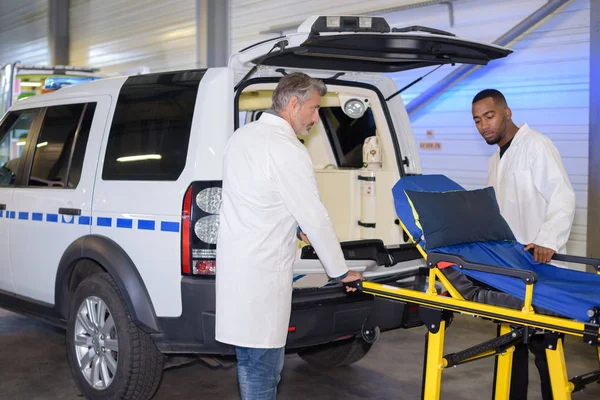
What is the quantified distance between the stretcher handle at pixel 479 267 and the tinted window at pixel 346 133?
5.08 feet

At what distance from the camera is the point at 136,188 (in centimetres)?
378

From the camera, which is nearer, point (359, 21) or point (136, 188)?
point (359, 21)

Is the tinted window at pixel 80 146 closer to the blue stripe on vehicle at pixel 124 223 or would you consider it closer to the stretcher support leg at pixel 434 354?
the blue stripe on vehicle at pixel 124 223

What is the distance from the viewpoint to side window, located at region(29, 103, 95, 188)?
13.9ft

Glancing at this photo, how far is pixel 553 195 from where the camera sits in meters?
3.87

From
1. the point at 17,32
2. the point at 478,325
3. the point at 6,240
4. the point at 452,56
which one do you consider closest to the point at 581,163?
the point at 478,325

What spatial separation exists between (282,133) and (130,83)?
4.78 feet

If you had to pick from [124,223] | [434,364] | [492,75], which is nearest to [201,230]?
[124,223]

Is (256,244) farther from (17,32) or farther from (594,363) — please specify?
(17,32)

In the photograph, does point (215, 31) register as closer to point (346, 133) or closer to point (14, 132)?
point (14, 132)

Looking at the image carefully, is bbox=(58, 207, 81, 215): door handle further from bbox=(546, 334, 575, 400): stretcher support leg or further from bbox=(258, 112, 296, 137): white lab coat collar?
bbox=(546, 334, 575, 400): stretcher support leg

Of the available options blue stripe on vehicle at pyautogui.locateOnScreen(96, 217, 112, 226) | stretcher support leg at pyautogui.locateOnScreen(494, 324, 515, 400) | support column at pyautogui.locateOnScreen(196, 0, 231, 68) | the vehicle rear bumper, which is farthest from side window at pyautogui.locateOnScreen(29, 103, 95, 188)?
support column at pyautogui.locateOnScreen(196, 0, 231, 68)

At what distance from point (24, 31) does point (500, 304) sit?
51.1 feet

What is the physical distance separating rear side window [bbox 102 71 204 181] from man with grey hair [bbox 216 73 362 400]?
0.75 metres
